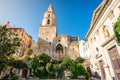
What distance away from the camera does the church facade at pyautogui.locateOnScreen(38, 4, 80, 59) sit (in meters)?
31.9

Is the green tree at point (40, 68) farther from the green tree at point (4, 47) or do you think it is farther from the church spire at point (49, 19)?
the church spire at point (49, 19)

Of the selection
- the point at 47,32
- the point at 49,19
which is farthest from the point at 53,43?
the point at 49,19

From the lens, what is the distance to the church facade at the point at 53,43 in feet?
105

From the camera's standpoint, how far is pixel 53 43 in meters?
33.7

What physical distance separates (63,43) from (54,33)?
545 centimetres

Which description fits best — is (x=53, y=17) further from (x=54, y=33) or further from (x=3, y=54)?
(x=3, y=54)

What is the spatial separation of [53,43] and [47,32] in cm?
522

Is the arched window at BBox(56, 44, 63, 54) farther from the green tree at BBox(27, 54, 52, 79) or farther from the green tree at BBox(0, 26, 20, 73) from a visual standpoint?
the green tree at BBox(0, 26, 20, 73)

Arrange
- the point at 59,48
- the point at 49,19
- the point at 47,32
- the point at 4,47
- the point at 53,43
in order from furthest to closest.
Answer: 1. the point at 49,19
2. the point at 47,32
3. the point at 53,43
4. the point at 59,48
5. the point at 4,47

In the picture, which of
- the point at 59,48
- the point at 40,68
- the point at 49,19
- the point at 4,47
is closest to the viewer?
the point at 4,47

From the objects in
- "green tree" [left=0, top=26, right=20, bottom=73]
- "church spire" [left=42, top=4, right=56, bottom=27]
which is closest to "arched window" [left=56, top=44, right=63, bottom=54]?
"church spire" [left=42, top=4, right=56, bottom=27]

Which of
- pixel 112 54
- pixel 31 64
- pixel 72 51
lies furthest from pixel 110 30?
pixel 72 51

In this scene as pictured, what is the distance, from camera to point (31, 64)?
61.2ft

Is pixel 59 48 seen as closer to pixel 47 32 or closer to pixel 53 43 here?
pixel 53 43
